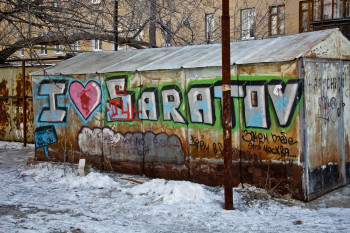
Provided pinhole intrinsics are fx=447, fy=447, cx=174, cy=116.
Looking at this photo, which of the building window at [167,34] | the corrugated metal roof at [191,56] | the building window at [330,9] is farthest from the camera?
the building window at [167,34]

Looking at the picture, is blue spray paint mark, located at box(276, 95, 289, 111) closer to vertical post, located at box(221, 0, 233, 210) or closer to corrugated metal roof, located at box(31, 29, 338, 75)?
corrugated metal roof, located at box(31, 29, 338, 75)

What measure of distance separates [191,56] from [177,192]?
127 inches

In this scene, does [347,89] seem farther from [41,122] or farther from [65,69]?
[41,122]

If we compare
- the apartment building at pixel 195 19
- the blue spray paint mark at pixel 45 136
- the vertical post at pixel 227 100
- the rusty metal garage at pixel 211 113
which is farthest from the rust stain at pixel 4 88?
the vertical post at pixel 227 100

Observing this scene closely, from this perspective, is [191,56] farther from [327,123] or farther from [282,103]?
[327,123]

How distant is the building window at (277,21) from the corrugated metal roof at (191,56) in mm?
12028

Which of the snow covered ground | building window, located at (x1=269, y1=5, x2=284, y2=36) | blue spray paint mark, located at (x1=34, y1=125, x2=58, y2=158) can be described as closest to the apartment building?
building window, located at (x1=269, y1=5, x2=284, y2=36)

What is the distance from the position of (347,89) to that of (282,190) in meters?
2.74

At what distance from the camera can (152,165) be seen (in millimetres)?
9688

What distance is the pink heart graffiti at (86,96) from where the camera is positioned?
10.5 metres

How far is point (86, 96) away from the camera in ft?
35.3

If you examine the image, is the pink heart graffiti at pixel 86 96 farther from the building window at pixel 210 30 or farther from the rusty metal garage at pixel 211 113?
the building window at pixel 210 30

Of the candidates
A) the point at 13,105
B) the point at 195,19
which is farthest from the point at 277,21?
the point at 13,105

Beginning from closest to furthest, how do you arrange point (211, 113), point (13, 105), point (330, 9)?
point (211, 113) < point (13, 105) < point (330, 9)
